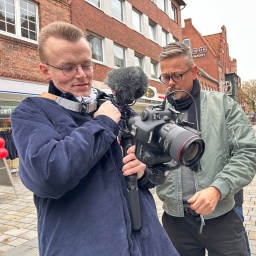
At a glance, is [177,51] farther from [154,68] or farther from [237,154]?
[154,68]

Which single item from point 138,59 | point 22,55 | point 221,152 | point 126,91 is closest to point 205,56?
point 138,59

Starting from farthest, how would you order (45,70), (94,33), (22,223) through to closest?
(94,33)
(22,223)
(45,70)

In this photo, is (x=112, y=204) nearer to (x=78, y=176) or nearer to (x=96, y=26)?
(x=78, y=176)

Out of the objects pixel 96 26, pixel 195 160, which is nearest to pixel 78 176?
pixel 195 160

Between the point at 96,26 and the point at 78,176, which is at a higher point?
the point at 96,26

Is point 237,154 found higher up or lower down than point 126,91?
lower down

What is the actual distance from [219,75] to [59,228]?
43.8 meters

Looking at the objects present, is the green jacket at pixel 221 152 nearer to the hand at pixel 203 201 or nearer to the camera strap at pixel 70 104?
the hand at pixel 203 201

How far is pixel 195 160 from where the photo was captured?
1.20 meters

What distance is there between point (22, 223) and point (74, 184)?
4.36 meters

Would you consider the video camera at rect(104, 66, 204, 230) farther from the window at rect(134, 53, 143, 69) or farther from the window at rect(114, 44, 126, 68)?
the window at rect(134, 53, 143, 69)

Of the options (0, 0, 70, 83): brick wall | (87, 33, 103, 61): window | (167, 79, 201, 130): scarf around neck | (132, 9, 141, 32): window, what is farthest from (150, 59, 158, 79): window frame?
(167, 79, 201, 130): scarf around neck

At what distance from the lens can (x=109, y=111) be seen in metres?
1.36

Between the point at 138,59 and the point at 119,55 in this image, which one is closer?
the point at 119,55
